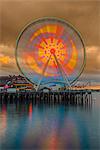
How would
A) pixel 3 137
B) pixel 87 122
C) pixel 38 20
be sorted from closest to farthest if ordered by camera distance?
1. pixel 3 137
2. pixel 87 122
3. pixel 38 20

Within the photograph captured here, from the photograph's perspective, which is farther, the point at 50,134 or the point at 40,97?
the point at 40,97

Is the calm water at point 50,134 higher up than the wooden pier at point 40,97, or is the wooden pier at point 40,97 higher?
the wooden pier at point 40,97

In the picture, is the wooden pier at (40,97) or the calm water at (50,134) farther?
the wooden pier at (40,97)

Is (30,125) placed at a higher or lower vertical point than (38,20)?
lower

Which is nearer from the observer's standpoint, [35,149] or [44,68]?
[35,149]

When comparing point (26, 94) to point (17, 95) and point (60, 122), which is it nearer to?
point (17, 95)

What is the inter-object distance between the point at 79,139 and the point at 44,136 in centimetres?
228

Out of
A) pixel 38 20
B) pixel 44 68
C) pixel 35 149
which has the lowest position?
pixel 35 149

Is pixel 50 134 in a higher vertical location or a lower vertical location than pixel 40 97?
lower

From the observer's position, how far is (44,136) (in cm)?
2330

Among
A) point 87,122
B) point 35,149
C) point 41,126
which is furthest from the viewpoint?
point 87,122

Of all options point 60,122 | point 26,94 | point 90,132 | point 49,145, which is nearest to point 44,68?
point 26,94

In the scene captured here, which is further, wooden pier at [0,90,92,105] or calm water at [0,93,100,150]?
wooden pier at [0,90,92,105]

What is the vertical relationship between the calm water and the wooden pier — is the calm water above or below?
below
